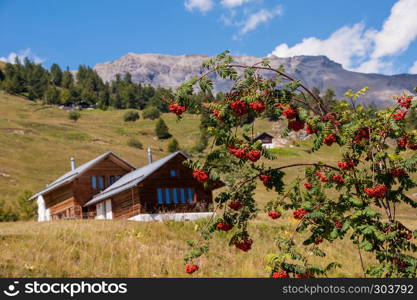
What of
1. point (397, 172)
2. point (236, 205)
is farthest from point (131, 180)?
point (397, 172)

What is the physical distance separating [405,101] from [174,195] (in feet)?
120

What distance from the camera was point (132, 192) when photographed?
42.4 meters

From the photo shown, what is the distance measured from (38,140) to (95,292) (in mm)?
94044

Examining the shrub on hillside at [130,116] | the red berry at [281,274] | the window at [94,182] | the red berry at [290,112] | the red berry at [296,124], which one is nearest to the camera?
the red berry at [281,274]

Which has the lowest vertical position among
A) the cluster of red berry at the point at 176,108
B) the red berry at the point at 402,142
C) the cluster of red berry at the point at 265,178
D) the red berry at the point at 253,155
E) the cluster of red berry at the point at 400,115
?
the cluster of red berry at the point at 265,178

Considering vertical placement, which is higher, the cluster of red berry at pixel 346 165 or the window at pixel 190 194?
the cluster of red berry at pixel 346 165

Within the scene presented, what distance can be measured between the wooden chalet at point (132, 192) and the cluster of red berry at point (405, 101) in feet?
98.3

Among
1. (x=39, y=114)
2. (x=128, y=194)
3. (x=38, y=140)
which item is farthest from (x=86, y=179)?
(x=39, y=114)

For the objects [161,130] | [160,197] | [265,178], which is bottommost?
[160,197]

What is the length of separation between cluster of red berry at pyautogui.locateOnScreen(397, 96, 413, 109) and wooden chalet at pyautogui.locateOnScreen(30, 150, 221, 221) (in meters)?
30.0

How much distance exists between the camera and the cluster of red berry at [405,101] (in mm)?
7781

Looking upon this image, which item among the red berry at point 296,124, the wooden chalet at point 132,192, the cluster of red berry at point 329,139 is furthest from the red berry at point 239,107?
the wooden chalet at point 132,192

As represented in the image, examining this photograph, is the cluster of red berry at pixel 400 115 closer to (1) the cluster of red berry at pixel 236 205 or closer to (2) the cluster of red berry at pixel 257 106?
(2) the cluster of red berry at pixel 257 106

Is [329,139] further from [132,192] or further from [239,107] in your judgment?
[132,192]
